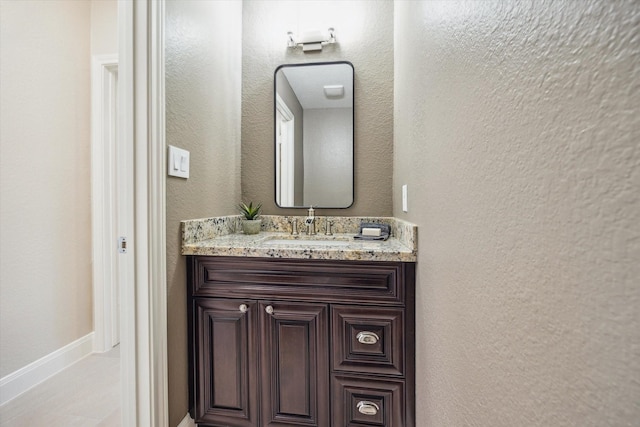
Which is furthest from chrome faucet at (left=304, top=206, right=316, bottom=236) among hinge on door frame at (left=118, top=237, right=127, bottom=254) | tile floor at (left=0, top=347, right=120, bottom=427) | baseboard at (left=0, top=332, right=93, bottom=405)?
baseboard at (left=0, top=332, right=93, bottom=405)

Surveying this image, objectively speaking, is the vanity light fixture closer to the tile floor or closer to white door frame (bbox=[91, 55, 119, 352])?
white door frame (bbox=[91, 55, 119, 352])

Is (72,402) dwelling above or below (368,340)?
below

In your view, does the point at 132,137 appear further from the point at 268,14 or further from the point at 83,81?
the point at 83,81

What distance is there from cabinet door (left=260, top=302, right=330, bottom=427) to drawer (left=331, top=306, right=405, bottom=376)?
60 mm

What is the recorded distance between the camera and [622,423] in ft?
0.89

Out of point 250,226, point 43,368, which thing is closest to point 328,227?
point 250,226

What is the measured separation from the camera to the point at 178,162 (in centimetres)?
128

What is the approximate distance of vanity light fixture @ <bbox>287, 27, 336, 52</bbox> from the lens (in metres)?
1.88

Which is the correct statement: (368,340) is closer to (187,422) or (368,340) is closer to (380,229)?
(380,229)

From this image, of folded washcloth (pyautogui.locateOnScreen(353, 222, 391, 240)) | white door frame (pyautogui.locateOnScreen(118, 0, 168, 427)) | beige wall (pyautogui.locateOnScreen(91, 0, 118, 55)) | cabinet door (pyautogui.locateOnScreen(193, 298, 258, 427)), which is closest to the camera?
white door frame (pyautogui.locateOnScreen(118, 0, 168, 427))

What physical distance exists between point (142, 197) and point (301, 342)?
2.83 ft

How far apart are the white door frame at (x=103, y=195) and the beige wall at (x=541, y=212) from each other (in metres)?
2.35

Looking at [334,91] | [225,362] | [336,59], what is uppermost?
[336,59]

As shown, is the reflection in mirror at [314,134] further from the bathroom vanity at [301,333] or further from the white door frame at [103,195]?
the white door frame at [103,195]
